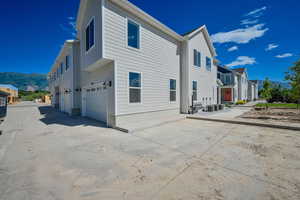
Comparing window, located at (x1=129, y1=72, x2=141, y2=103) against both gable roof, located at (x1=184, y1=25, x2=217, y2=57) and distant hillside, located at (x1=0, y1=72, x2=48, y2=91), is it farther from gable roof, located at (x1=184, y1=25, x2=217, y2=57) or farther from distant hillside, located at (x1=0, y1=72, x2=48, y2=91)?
distant hillside, located at (x1=0, y1=72, x2=48, y2=91)

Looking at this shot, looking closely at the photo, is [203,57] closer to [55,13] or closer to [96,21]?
[96,21]

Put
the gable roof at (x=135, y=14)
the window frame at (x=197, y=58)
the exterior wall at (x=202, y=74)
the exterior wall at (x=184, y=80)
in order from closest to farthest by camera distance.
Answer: the gable roof at (x=135, y=14)
the exterior wall at (x=184, y=80)
the exterior wall at (x=202, y=74)
the window frame at (x=197, y=58)

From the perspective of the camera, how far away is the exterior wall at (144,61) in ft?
21.1

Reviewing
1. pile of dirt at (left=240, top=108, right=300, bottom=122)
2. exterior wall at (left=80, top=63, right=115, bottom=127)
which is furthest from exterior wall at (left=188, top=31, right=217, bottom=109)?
exterior wall at (left=80, top=63, right=115, bottom=127)

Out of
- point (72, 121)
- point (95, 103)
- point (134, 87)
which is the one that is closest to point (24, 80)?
point (72, 121)

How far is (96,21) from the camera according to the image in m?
6.60

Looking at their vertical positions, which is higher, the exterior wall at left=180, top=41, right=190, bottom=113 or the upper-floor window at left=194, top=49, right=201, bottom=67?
the upper-floor window at left=194, top=49, right=201, bottom=67

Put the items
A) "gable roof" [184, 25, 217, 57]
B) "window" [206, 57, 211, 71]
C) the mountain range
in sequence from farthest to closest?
the mountain range
"window" [206, 57, 211, 71]
"gable roof" [184, 25, 217, 57]

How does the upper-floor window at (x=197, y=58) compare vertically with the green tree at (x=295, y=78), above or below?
above

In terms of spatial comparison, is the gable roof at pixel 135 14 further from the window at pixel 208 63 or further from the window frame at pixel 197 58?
the window at pixel 208 63

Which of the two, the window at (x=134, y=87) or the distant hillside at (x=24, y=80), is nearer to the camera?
the window at (x=134, y=87)

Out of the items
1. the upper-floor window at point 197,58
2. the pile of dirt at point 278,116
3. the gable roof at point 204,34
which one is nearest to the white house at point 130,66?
the gable roof at point 204,34

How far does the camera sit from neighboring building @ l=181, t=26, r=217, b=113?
1078 cm

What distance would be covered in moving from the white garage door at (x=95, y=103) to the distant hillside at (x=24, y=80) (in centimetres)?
15412
